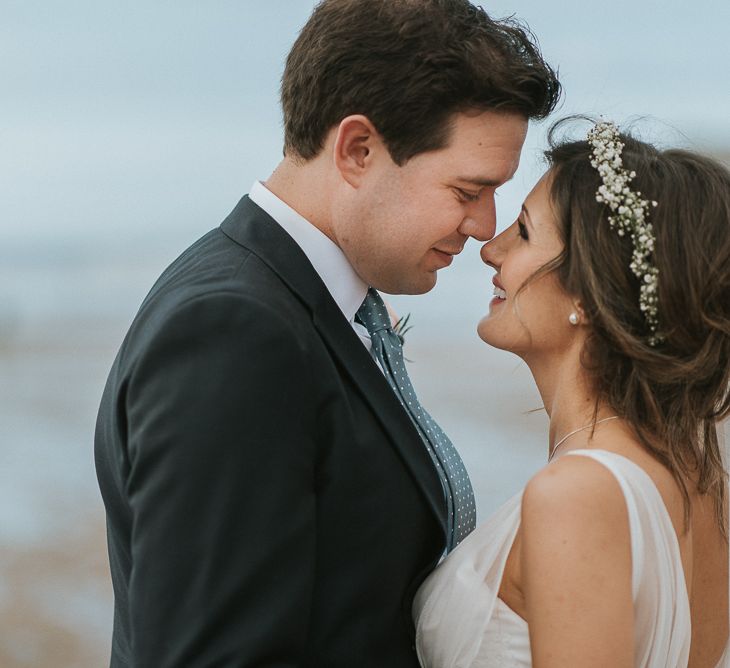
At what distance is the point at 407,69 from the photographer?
106 inches

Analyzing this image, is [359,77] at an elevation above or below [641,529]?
above

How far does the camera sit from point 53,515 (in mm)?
7930

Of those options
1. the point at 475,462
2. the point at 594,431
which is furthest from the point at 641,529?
the point at 475,462

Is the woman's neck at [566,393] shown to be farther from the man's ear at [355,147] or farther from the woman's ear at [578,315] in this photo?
the man's ear at [355,147]

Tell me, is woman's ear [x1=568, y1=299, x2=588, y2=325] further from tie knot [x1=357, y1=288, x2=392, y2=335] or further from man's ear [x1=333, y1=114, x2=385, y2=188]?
man's ear [x1=333, y1=114, x2=385, y2=188]

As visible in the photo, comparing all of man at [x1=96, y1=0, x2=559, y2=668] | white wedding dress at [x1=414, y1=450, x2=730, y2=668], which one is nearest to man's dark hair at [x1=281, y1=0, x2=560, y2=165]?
man at [x1=96, y1=0, x2=559, y2=668]

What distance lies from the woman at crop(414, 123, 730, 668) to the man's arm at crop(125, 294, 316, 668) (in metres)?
0.65

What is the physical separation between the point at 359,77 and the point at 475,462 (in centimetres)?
594

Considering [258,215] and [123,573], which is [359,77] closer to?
[258,215]

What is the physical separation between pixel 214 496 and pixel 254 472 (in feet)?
0.28

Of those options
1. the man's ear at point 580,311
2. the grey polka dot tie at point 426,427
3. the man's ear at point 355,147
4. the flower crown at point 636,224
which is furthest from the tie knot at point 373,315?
the flower crown at point 636,224

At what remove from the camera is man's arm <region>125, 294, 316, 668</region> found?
88.4 inches

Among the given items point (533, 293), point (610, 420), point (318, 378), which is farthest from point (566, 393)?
point (318, 378)

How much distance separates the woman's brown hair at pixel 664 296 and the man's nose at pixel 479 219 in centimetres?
18
